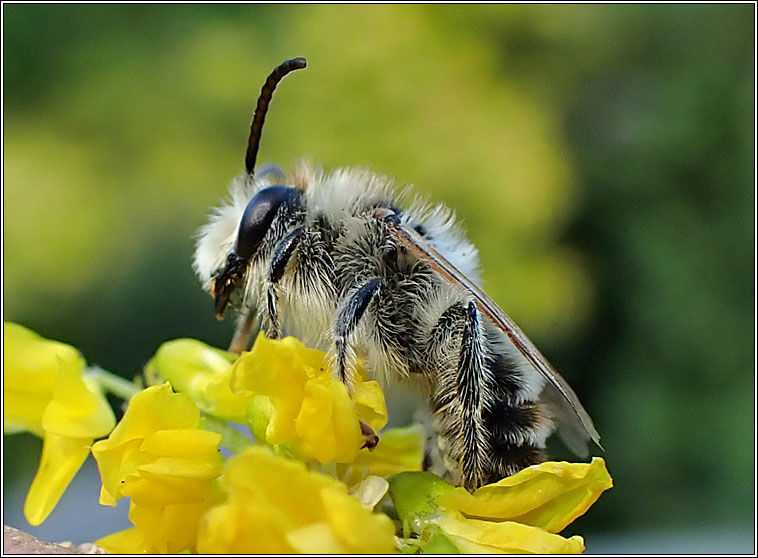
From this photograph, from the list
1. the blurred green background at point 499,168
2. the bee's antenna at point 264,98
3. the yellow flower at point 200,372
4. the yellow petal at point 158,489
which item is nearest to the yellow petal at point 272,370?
the yellow petal at point 158,489

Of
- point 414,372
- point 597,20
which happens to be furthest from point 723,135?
point 414,372

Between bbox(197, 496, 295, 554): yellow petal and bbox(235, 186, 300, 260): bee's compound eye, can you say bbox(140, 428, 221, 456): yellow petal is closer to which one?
bbox(197, 496, 295, 554): yellow petal

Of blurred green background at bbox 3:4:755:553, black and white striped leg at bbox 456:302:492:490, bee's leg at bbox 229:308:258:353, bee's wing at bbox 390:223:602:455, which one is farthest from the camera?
blurred green background at bbox 3:4:755:553

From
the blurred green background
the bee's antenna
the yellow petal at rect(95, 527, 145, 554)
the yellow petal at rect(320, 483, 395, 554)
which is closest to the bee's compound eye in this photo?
the bee's antenna

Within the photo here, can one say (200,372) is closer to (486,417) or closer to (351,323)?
(351,323)

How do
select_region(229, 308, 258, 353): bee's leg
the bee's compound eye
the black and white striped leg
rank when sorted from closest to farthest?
1. the black and white striped leg
2. the bee's compound eye
3. select_region(229, 308, 258, 353): bee's leg

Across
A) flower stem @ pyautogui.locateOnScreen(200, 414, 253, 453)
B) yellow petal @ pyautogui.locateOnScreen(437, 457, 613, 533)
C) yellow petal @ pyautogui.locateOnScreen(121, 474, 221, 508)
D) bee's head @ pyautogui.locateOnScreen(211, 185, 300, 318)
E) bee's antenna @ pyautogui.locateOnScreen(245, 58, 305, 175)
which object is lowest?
yellow petal @ pyautogui.locateOnScreen(121, 474, 221, 508)
